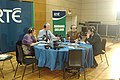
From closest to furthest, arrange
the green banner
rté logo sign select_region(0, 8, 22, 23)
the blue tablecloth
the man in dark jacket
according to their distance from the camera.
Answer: the blue tablecloth → the man in dark jacket → rté logo sign select_region(0, 8, 22, 23) → the green banner

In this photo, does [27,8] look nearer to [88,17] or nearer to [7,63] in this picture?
[7,63]

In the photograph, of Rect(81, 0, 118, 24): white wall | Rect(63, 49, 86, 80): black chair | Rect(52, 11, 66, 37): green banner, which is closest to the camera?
Rect(63, 49, 86, 80): black chair

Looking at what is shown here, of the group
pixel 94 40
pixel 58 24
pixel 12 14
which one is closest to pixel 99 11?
pixel 58 24

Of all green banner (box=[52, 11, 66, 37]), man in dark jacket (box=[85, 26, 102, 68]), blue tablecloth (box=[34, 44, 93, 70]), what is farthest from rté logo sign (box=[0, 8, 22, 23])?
man in dark jacket (box=[85, 26, 102, 68])

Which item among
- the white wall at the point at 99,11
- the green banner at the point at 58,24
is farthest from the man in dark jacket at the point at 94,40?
the white wall at the point at 99,11

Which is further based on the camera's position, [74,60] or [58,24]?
[58,24]

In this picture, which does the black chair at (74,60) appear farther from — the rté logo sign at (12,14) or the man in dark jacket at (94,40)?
the rté logo sign at (12,14)

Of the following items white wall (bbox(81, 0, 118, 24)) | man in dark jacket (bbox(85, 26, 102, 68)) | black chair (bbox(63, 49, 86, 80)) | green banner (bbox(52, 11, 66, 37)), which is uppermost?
white wall (bbox(81, 0, 118, 24))

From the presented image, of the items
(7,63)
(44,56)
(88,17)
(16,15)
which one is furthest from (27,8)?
(88,17)

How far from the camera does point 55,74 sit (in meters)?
4.33

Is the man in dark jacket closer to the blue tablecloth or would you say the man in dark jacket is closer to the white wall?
the blue tablecloth

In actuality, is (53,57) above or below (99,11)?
below

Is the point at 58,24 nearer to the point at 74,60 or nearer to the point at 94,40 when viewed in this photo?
the point at 94,40

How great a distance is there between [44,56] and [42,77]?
56 cm
